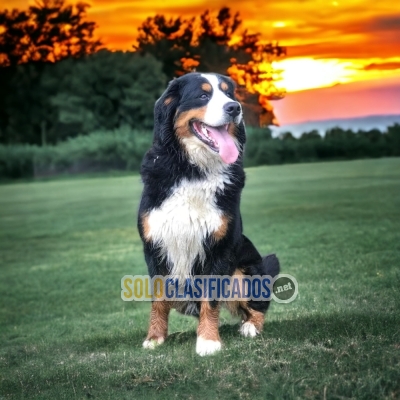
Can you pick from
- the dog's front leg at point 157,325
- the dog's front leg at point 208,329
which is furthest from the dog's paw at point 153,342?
the dog's front leg at point 208,329

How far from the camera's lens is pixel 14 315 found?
915cm

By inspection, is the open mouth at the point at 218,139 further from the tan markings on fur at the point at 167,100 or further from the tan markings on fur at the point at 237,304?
the tan markings on fur at the point at 237,304

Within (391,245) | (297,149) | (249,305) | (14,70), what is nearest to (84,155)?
(14,70)

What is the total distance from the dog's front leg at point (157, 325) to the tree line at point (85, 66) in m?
8.79

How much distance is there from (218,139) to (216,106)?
0.79 feet

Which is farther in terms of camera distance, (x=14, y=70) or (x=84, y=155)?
(x=84, y=155)

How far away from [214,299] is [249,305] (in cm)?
52

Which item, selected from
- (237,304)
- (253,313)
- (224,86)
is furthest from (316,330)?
(224,86)

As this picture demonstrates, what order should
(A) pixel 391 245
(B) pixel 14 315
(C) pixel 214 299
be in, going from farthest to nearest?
(A) pixel 391 245 → (B) pixel 14 315 → (C) pixel 214 299

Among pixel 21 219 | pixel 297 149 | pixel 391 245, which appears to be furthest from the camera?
pixel 21 219

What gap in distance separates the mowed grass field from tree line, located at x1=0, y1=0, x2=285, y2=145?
80.7 inches

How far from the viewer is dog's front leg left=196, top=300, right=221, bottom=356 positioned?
518 centimetres

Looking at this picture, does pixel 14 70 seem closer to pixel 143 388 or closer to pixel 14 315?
pixel 14 315

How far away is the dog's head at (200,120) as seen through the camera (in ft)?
16.7
